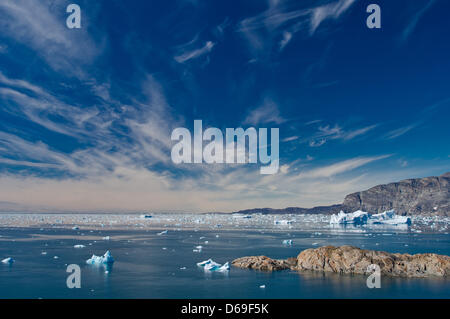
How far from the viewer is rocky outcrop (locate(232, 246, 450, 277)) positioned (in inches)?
1011

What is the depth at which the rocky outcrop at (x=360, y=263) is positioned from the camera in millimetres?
25672

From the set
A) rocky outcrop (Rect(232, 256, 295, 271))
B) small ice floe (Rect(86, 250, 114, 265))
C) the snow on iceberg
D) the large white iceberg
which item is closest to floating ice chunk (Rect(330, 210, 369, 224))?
the large white iceberg

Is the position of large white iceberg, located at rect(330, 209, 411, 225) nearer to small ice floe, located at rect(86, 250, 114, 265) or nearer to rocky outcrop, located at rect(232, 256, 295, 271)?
rocky outcrop, located at rect(232, 256, 295, 271)

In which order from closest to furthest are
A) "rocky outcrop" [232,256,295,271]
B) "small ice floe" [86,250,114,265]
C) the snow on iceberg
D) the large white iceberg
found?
"rocky outcrop" [232,256,295,271], "small ice floe" [86,250,114,265], the large white iceberg, the snow on iceberg

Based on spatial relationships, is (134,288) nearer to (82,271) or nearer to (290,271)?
(82,271)

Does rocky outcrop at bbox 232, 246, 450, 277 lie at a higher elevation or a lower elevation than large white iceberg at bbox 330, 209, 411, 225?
higher

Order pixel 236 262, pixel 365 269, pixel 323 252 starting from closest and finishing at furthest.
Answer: pixel 365 269, pixel 323 252, pixel 236 262

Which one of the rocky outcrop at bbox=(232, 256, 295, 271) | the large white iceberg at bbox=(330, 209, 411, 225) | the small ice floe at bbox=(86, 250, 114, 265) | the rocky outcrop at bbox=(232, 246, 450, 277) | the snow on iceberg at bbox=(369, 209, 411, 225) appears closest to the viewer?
the rocky outcrop at bbox=(232, 246, 450, 277)

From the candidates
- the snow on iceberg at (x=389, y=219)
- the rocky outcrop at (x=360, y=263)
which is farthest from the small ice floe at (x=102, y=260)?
the snow on iceberg at (x=389, y=219)

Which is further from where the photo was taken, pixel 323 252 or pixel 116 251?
pixel 116 251

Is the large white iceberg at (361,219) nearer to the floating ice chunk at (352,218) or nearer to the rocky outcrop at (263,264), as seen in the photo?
the floating ice chunk at (352,218)
